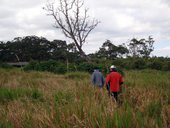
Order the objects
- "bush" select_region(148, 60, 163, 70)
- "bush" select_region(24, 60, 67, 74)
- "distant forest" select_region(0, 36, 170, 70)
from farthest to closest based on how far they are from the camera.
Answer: "distant forest" select_region(0, 36, 170, 70) → "bush" select_region(24, 60, 67, 74) → "bush" select_region(148, 60, 163, 70)

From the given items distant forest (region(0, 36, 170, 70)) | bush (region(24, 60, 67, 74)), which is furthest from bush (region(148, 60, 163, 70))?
distant forest (region(0, 36, 170, 70))

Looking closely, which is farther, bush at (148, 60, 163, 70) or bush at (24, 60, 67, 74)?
bush at (24, 60, 67, 74)

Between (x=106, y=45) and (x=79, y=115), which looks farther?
(x=106, y=45)

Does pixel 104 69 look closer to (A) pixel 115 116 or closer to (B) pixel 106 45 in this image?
(A) pixel 115 116

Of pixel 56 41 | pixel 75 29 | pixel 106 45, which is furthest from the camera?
pixel 56 41

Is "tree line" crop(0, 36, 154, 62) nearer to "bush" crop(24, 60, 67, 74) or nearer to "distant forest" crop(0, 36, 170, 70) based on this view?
"distant forest" crop(0, 36, 170, 70)

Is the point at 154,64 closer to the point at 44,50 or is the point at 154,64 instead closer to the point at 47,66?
the point at 47,66

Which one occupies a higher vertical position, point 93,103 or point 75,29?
point 75,29

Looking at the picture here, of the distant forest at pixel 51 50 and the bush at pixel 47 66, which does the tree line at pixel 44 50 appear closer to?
the distant forest at pixel 51 50

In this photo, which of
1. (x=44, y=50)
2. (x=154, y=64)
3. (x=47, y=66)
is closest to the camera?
(x=154, y=64)

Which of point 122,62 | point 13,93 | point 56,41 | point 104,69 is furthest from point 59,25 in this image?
point 56,41

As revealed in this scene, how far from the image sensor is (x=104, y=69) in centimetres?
2847

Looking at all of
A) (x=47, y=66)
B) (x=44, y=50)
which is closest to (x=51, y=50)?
(x=44, y=50)

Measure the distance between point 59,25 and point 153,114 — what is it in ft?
110
